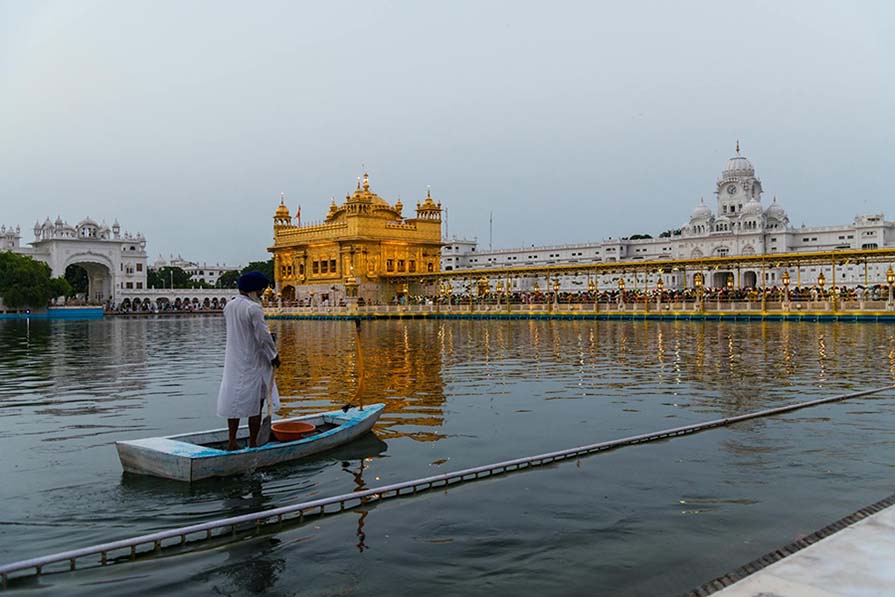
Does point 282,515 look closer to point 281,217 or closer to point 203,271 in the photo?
point 281,217

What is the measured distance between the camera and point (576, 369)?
17.5 m

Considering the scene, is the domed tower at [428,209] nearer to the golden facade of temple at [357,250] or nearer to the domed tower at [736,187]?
the golden facade of temple at [357,250]

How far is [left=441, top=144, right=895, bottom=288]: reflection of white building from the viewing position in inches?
3807

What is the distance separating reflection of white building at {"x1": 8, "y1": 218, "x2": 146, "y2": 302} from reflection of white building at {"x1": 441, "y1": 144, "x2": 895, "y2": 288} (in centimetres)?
4830

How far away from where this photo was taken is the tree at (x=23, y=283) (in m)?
76.2

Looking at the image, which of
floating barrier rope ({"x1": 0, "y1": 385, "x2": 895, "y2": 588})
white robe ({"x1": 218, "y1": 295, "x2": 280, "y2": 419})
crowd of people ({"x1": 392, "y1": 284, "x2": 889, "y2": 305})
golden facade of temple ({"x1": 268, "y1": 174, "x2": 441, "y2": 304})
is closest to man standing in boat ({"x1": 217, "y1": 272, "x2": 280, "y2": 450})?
white robe ({"x1": 218, "y1": 295, "x2": 280, "y2": 419})

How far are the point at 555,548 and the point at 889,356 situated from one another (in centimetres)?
1737

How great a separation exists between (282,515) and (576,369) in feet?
39.5

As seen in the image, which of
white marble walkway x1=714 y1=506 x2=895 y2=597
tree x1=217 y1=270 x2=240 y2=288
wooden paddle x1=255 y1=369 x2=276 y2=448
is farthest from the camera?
tree x1=217 y1=270 x2=240 y2=288

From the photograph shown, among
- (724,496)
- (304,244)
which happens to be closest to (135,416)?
(724,496)

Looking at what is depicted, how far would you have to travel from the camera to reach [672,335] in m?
30.1

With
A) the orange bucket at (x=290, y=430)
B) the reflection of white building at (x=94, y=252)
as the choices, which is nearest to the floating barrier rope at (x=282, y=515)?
the orange bucket at (x=290, y=430)

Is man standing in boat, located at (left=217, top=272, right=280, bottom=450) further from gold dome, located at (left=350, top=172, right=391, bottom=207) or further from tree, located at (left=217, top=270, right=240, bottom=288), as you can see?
tree, located at (left=217, top=270, right=240, bottom=288)

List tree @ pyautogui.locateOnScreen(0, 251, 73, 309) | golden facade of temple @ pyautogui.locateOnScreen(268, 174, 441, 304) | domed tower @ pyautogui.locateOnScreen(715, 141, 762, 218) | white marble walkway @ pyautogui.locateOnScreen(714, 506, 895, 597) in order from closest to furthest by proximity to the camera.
Result: white marble walkway @ pyautogui.locateOnScreen(714, 506, 895, 597) < golden facade of temple @ pyautogui.locateOnScreen(268, 174, 441, 304) < tree @ pyautogui.locateOnScreen(0, 251, 73, 309) < domed tower @ pyautogui.locateOnScreen(715, 141, 762, 218)
